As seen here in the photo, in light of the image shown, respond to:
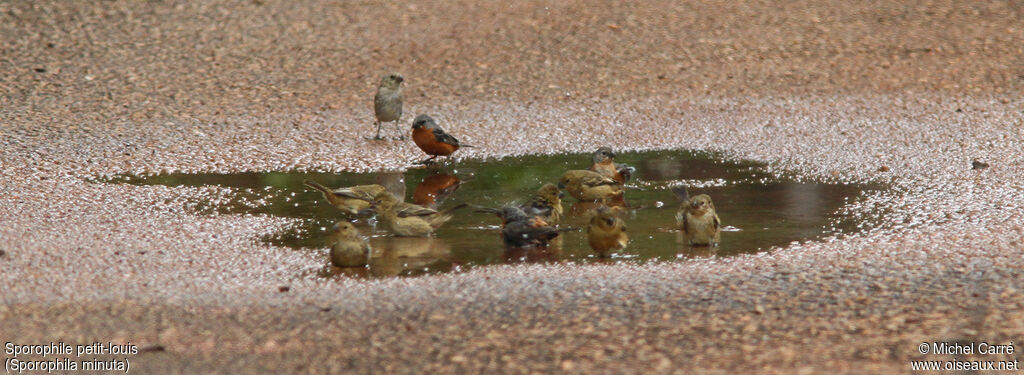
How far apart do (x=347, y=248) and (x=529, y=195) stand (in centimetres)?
272

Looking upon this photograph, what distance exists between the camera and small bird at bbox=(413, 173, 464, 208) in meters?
9.20

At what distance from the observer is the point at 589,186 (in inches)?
357

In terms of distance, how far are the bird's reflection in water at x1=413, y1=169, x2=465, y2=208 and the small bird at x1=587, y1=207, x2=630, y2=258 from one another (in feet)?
7.16

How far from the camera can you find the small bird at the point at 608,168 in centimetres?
940

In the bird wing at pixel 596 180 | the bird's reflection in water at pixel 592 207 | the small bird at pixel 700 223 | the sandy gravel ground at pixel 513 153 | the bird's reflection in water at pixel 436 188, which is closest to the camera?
the sandy gravel ground at pixel 513 153

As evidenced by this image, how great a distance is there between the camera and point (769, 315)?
5.60m

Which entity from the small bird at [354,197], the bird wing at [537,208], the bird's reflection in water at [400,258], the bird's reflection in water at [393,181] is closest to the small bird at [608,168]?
the bird wing at [537,208]

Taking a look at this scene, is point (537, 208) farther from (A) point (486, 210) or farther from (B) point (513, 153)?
(B) point (513, 153)

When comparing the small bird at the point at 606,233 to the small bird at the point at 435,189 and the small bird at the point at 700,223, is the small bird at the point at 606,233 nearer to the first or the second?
the small bird at the point at 700,223

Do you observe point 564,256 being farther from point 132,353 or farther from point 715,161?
point 715,161

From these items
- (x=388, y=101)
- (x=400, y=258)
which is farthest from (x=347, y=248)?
(x=388, y=101)

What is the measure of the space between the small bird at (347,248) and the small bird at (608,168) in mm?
3080

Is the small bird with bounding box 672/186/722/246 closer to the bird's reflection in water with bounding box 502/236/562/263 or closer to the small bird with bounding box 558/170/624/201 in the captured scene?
the bird's reflection in water with bounding box 502/236/562/263

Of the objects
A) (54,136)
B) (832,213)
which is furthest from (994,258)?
(54,136)
